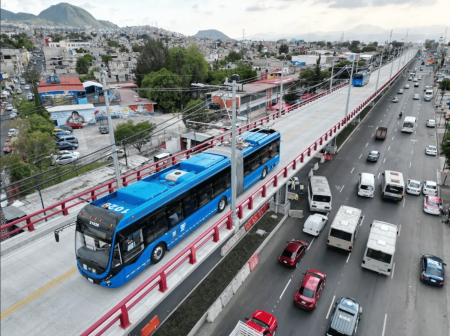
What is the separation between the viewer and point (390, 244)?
63.1ft

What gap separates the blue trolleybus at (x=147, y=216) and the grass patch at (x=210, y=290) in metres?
5.97

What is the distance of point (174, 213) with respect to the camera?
40.3 feet

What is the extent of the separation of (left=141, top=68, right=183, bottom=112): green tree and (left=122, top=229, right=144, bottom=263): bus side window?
2211 inches

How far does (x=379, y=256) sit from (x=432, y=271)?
3.30 metres

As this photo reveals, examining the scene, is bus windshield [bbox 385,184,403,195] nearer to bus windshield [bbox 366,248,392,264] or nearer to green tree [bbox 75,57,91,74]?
bus windshield [bbox 366,248,392,264]

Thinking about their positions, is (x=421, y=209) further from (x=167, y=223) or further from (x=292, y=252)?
(x=167, y=223)

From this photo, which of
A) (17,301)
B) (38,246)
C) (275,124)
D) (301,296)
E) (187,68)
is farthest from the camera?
(187,68)

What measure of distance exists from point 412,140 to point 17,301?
50551 millimetres

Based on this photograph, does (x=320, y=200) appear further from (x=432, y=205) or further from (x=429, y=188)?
(x=429, y=188)

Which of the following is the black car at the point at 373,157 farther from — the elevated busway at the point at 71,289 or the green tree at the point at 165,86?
the green tree at the point at 165,86

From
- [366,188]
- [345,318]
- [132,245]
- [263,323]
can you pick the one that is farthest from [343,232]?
[132,245]

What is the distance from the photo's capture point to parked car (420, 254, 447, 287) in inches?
719

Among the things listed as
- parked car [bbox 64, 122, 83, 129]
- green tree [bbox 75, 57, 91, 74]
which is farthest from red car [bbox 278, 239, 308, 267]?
green tree [bbox 75, 57, 91, 74]

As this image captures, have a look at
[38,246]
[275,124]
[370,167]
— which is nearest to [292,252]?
[38,246]
